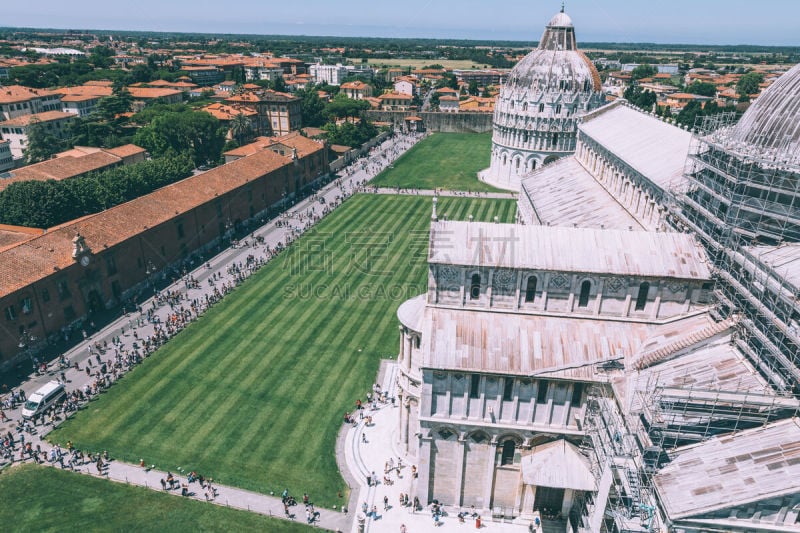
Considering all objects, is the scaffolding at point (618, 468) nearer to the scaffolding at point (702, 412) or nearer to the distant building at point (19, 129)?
the scaffolding at point (702, 412)

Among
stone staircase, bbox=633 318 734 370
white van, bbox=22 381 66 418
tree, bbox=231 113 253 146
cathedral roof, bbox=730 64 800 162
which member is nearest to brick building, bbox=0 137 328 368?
white van, bbox=22 381 66 418

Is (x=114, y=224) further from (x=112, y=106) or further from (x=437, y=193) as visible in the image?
(x=112, y=106)

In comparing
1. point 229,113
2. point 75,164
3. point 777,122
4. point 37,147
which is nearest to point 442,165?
point 229,113

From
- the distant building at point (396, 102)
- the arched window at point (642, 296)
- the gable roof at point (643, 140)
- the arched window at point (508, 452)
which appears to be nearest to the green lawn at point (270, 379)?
the arched window at point (508, 452)

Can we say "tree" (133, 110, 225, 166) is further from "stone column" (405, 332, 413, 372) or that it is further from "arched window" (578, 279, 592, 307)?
"arched window" (578, 279, 592, 307)

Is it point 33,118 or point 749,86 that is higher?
point 749,86
